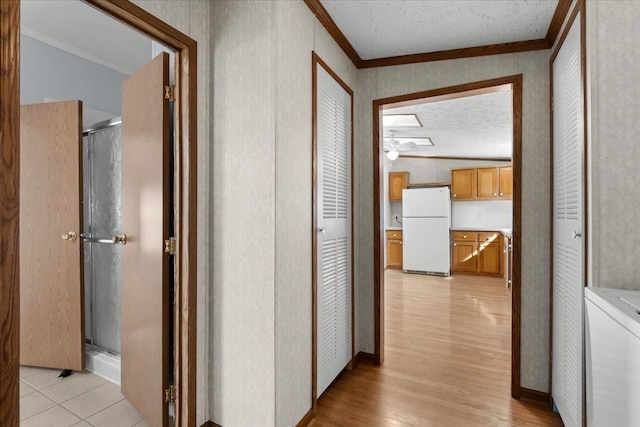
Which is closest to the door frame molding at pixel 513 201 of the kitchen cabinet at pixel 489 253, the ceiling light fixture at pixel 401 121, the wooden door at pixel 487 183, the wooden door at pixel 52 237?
the ceiling light fixture at pixel 401 121

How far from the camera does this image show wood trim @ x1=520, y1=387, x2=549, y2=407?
2.14 meters

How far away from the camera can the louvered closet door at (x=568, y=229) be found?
1.55 meters

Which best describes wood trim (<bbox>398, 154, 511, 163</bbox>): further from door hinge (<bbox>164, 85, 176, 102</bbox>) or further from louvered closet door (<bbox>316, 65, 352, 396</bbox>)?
door hinge (<bbox>164, 85, 176, 102</bbox>)

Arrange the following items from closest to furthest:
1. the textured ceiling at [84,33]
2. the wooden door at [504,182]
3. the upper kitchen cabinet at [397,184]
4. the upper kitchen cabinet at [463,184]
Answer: the textured ceiling at [84,33] < the wooden door at [504,182] < the upper kitchen cabinet at [463,184] < the upper kitchen cabinet at [397,184]

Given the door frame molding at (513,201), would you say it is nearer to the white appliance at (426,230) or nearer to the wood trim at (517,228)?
the wood trim at (517,228)

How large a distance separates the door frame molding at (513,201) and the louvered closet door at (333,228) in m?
0.26

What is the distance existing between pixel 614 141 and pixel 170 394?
95.4 inches

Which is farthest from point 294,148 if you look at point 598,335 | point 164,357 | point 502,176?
point 502,176

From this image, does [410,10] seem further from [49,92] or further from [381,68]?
[49,92]

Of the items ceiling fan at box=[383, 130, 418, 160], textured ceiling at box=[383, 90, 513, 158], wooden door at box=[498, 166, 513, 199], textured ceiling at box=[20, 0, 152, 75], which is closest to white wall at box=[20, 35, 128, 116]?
textured ceiling at box=[20, 0, 152, 75]

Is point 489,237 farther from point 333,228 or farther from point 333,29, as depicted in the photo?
point 333,29

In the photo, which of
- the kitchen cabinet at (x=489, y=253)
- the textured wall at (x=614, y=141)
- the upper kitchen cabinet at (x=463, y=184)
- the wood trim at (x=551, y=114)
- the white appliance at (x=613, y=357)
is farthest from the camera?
the upper kitchen cabinet at (x=463, y=184)

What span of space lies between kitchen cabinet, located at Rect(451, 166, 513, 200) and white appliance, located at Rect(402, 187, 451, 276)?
46cm

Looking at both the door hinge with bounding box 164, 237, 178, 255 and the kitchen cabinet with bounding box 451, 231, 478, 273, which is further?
the kitchen cabinet with bounding box 451, 231, 478, 273
